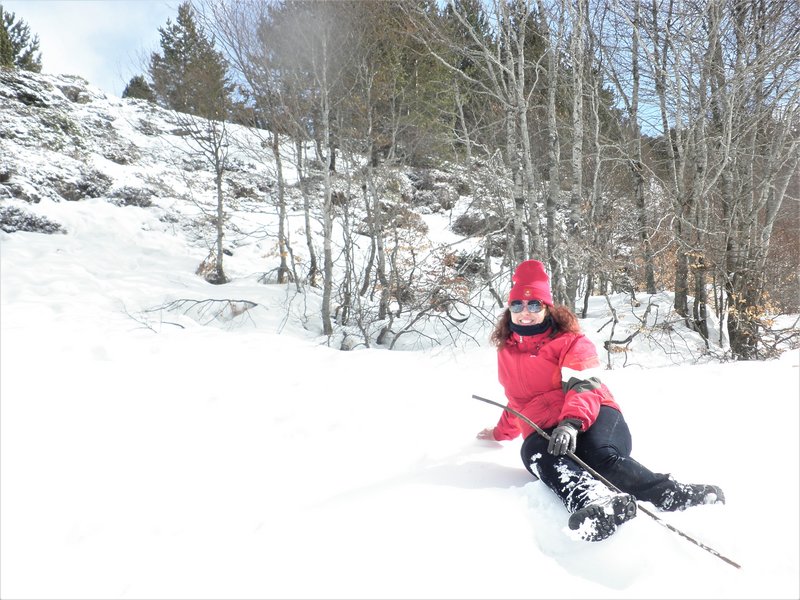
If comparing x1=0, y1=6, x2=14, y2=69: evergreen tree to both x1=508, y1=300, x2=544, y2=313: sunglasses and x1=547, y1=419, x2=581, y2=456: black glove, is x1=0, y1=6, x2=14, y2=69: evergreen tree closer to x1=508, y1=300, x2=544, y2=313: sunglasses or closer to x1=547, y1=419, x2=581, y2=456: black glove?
x1=508, y1=300, x2=544, y2=313: sunglasses

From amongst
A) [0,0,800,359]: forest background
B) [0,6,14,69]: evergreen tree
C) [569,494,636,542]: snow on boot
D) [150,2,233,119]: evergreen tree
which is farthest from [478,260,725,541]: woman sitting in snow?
[0,6,14,69]: evergreen tree

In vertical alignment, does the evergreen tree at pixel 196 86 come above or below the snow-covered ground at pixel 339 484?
above

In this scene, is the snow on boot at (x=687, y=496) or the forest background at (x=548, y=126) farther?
the forest background at (x=548, y=126)

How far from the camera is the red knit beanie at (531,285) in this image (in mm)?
2322

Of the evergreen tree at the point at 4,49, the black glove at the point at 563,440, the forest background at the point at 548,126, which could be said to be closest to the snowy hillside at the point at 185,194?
the forest background at the point at 548,126

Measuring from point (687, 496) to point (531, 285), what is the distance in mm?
1089

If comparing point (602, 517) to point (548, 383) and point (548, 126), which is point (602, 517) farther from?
point (548, 126)

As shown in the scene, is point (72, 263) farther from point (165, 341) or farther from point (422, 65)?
point (422, 65)

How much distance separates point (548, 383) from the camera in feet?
7.60

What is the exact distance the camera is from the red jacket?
2.08 meters

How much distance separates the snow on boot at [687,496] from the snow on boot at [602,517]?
28 cm

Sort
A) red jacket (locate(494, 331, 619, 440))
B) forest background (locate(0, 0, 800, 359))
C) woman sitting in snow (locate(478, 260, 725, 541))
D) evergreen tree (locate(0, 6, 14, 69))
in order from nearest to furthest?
woman sitting in snow (locate(478, 260, 725, 541)) → red jacket (locate(494, 331, 619, 440)) → forest background (locate(0, 0, 800, 359)) → evergreen tree (locate(0, 6, 14, 69))

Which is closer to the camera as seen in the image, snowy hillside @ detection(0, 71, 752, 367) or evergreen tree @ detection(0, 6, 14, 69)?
snowy hillside @ detection(0, 71, 752, 367)

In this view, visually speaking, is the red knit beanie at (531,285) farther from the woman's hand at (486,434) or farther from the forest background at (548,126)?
the forest background at (548,126)
